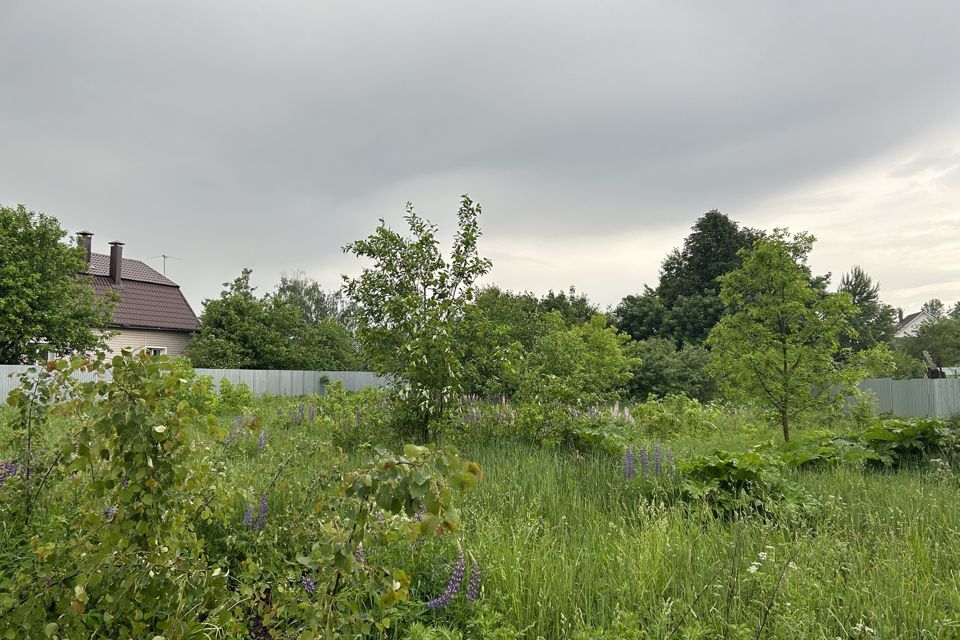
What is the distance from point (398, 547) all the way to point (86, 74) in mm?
7982

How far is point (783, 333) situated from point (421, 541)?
7815 mm

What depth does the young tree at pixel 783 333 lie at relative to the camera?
833 centimetres

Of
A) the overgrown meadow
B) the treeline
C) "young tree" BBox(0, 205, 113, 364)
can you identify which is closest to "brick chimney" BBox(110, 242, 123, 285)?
the treeline

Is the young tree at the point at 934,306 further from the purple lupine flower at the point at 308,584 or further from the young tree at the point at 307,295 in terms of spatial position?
the purple lupine flower at the point at 308,584

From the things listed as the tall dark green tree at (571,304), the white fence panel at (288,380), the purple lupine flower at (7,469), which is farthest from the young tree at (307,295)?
the purple lupine flower at (7,469)

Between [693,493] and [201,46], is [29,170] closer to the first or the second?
[201,46]

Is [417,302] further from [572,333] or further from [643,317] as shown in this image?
[643,317]

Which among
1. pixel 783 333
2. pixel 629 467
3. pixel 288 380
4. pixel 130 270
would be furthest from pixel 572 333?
pixel 130 270

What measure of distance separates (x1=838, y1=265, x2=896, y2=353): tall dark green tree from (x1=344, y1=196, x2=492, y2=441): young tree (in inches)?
1037

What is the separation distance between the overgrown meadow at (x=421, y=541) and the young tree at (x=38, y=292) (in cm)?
1720

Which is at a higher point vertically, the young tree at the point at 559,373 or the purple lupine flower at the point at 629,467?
the young tree at the point at 559,373

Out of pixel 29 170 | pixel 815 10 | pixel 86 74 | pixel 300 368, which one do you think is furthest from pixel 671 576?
pixel 300 368

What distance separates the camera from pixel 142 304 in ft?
85.6

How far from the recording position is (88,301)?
19.2 m
